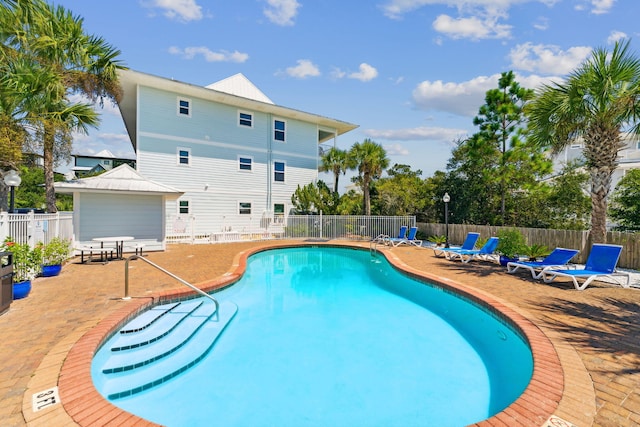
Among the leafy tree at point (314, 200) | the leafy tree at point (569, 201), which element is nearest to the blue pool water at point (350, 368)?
the leafy tree at point (569, 201)

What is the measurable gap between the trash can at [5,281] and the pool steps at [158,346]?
1.98m

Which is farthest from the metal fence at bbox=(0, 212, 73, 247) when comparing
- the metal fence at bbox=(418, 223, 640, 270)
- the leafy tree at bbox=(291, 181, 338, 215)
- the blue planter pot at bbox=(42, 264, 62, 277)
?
the metal fence at bbox=(418, 223, 640, 270)

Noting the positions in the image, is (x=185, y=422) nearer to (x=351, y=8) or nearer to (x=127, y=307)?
(x=127, y=307)

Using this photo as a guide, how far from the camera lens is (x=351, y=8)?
36.0ft

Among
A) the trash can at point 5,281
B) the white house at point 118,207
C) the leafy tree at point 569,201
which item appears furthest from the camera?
the leafy tree at point 569,201

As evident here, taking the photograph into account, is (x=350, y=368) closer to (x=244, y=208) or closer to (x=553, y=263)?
(x=553, y=263)

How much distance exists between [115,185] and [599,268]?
15.7m

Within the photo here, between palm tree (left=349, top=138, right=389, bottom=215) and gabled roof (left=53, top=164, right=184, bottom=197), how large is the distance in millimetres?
11444

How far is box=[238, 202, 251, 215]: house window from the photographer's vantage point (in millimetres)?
19734

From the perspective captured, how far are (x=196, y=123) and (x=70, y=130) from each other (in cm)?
773

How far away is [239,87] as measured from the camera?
69.7ft

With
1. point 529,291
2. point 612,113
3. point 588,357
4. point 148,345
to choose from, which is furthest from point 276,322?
point 612,113

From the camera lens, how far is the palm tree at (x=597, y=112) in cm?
799

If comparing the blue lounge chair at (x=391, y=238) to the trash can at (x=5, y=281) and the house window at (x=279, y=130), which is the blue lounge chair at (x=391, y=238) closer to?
the house window at (x=279, y=130)
